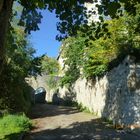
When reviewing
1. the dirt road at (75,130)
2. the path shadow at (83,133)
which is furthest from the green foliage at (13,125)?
the path shadow at (83,133)

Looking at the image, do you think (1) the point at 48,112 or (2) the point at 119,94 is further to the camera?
(1) the point at 48,112

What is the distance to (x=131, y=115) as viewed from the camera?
18.2 metres

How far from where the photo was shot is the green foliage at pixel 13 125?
16.9 meters

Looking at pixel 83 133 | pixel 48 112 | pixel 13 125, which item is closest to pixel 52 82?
pixel 48 112

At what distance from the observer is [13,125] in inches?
707

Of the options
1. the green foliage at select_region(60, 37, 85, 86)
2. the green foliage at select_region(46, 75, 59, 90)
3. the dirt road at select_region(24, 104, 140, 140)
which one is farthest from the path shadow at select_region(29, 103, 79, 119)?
the green foliage at select_region(46, 75, 59, 90)

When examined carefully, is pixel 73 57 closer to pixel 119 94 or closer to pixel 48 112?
pixel 48 112

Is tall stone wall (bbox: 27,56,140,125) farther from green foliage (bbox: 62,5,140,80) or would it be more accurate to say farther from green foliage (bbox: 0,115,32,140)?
green foliage (bbox: 0,115,32,140)

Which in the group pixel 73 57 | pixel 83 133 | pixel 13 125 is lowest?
pixel 83 133

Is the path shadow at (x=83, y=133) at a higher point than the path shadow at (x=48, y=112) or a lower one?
lower

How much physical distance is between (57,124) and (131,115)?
3.86 metres

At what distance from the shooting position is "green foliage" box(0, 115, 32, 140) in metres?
16.9

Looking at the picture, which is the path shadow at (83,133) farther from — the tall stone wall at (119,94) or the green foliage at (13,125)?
the tall stone wall at (119,94)

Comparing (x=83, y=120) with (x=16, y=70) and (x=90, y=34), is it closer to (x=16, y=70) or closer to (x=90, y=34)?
(x=16, y=70)
